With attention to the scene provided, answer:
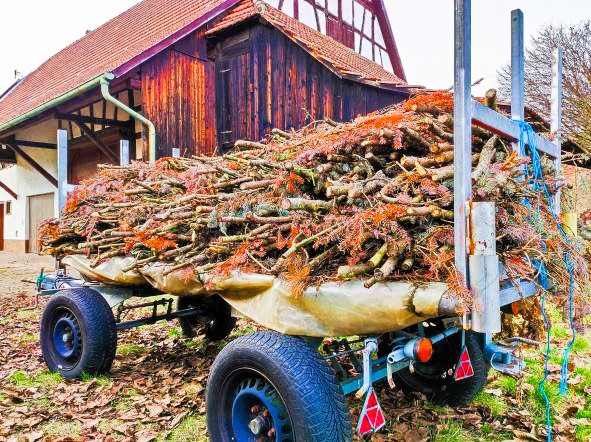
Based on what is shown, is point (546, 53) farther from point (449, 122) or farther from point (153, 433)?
Result: point (153, 433)

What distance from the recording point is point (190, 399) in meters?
3.56

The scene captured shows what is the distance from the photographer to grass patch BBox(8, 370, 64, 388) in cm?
387

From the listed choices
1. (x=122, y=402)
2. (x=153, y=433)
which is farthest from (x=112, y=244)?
(x=153, y=433)

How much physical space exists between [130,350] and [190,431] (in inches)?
86.0

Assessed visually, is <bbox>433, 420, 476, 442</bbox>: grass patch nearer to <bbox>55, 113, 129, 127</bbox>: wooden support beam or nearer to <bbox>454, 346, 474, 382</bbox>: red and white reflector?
<bbox>454, 346, 474, 382</bbox>: red and white reflector

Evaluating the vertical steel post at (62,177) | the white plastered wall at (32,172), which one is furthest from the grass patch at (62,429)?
the white plastered wall at (32,172)

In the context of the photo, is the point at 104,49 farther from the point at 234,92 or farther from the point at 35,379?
the point at 35,379

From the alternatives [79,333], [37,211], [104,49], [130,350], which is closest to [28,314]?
[130,350]

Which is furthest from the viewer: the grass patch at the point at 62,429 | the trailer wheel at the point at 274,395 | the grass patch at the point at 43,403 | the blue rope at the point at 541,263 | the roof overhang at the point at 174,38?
the roof overhang at the point at 174,38

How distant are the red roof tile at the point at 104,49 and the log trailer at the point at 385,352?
8422mm

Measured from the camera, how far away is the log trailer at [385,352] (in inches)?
73.7

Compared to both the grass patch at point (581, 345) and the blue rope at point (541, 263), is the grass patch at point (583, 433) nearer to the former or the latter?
the blue rope at point (541, 263)

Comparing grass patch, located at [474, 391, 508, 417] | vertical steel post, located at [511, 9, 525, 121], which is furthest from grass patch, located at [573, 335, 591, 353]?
vertical steel post, located at [511, 9, 525, 121]

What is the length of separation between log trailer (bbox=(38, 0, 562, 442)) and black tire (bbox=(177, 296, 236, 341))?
47.7 inches
